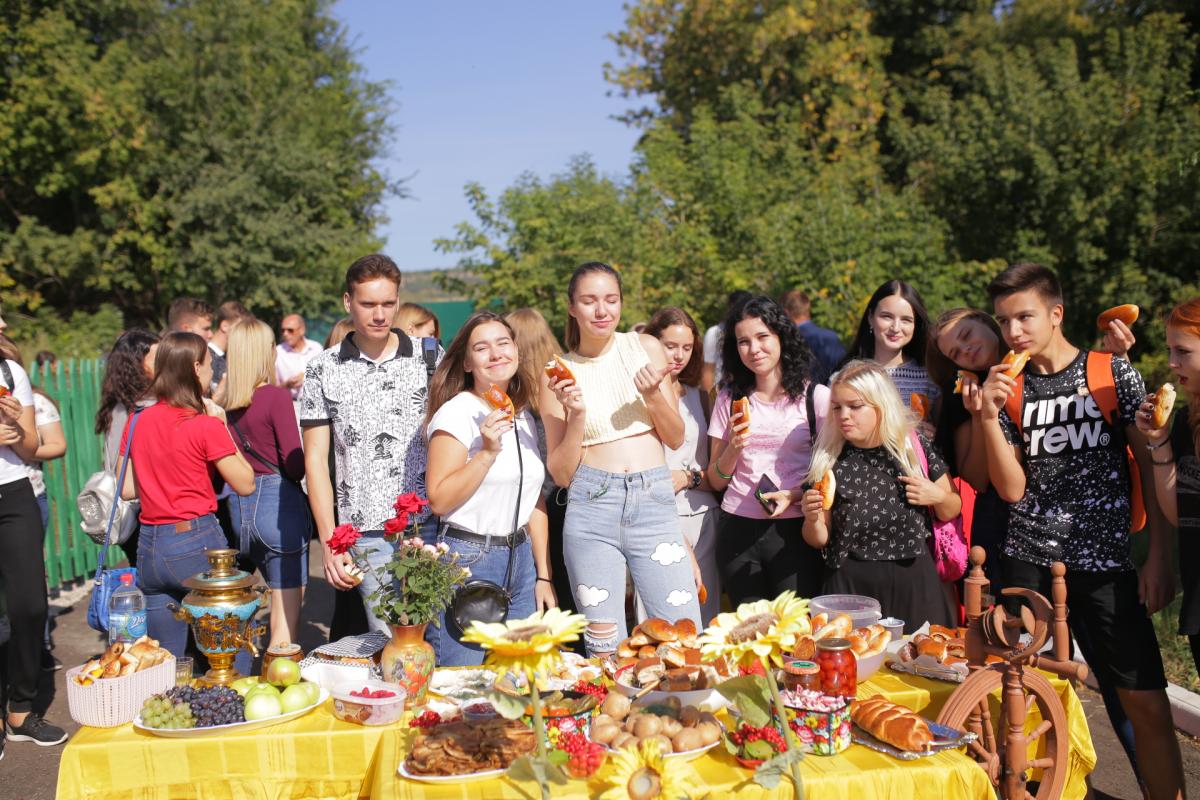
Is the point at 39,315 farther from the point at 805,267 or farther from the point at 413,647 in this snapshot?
the point at 413,647

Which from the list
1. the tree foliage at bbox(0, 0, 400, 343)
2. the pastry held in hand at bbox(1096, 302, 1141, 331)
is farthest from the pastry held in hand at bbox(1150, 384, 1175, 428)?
the tree foliage at bbox(0, 0, 400, 343)

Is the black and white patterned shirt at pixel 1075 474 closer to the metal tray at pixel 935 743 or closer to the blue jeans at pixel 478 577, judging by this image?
the metal tray at pixel 935 743

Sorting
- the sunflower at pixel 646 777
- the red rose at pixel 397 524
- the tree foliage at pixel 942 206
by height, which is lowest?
the sunflower at pixel 646 777

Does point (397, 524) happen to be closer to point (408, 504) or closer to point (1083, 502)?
point (408, 504)

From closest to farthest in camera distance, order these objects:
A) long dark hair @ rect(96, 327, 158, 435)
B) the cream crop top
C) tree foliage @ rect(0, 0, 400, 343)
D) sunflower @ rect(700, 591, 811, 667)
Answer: sunflower @ rect(700, 591, 811, 667) < the cream crop top < long dark hair @ rect(96, 327, 158, 435) < tree foliage @ rect(0, 0, 400, 343)

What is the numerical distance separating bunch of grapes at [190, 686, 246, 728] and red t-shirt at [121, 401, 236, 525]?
152cm

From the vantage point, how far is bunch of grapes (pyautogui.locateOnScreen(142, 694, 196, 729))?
257 centimetres

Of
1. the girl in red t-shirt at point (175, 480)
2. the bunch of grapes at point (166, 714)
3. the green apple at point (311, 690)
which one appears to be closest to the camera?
the bunch of grapes at point (166, 714)

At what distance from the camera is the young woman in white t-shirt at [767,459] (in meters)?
3.93

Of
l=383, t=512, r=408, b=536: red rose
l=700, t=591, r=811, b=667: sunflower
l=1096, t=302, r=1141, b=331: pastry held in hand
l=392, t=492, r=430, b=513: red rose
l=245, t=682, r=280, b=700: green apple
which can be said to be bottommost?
l=245, t=682, r=280, b=700: green apple

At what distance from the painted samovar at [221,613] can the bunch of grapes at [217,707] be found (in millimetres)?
280

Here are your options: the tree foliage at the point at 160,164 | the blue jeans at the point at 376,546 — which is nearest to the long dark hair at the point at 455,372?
the blue jeans at the point at 376,546

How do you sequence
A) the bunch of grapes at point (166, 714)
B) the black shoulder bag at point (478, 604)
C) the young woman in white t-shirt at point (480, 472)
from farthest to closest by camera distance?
the young woman in white t-shirt at point (480, 472), the black shoulder bag at point (478, 604), the bunch of grapes at point (166, 714)

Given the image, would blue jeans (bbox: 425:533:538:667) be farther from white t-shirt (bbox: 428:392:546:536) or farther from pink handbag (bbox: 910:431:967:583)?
pink handbag (bbox: 910:431:967:583)
